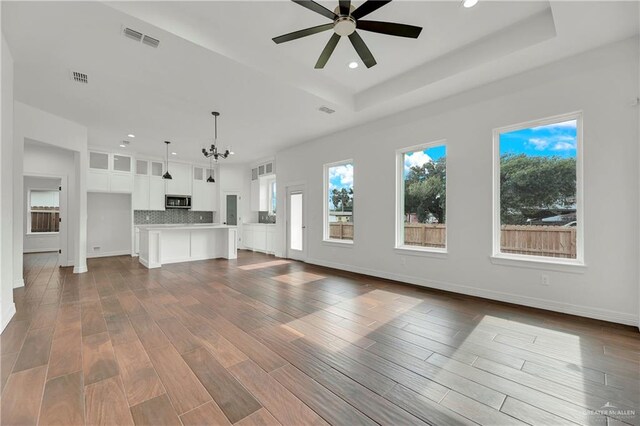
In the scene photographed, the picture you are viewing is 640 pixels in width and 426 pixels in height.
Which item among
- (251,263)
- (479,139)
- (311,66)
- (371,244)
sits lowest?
(251,263)

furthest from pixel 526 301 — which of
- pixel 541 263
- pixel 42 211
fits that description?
pixel 42 211

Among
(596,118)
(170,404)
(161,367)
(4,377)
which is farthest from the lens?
(596,118)

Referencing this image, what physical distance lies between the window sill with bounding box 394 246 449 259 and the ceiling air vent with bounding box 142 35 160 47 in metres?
4.59

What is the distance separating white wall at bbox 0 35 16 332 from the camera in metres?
2.79

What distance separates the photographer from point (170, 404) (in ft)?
5.63

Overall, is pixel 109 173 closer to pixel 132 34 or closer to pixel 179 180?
pixel 179 180

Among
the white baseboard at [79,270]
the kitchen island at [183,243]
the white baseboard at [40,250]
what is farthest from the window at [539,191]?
the white baseboard at [40,250]

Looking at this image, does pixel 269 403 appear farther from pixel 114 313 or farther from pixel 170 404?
pixel 114 313

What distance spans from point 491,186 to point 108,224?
383 inches

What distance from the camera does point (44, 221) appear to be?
8383mm

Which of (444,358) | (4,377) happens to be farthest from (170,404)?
(444,358)

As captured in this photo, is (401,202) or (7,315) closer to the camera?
(7,315)

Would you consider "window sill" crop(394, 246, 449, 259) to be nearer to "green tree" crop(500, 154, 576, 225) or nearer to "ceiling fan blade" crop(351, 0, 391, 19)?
"green tree" crop(500, 154, 576, 225)

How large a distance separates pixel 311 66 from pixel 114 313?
13.9 ft
